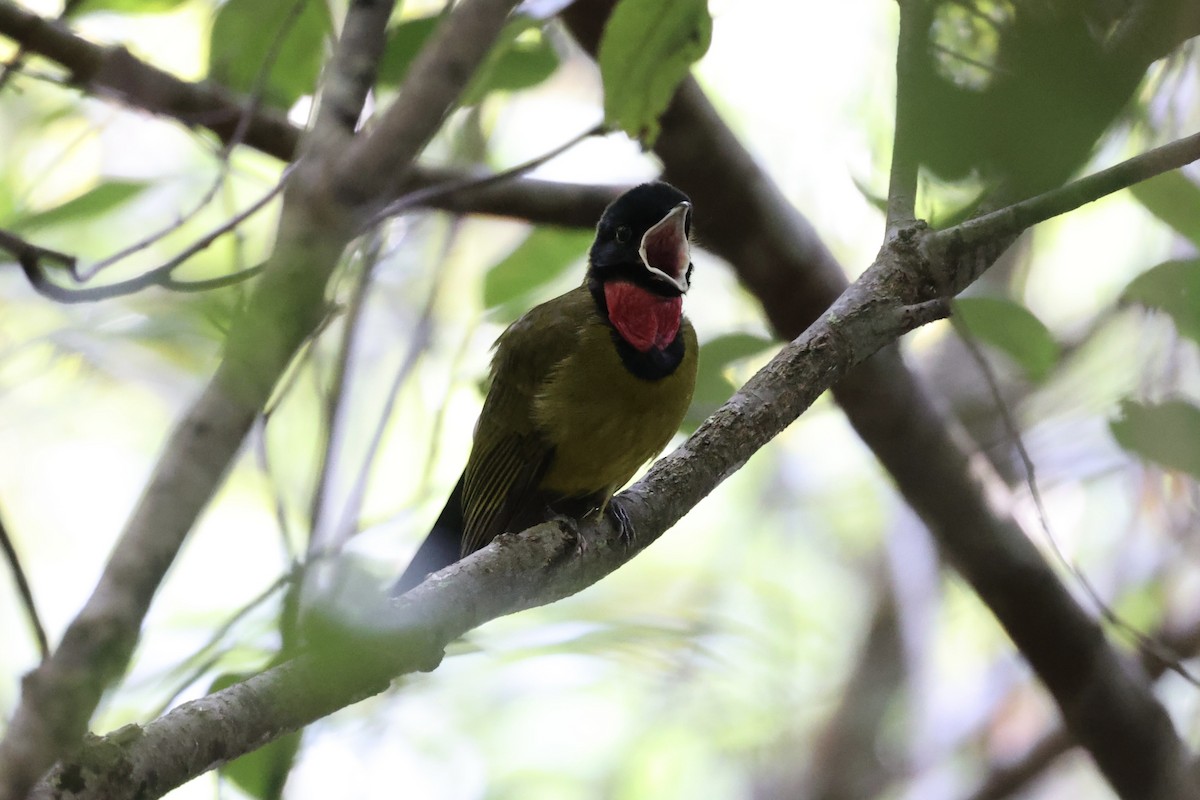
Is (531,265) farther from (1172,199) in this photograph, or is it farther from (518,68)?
(1172,199)

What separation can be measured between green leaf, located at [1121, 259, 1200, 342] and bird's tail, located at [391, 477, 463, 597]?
1498mm

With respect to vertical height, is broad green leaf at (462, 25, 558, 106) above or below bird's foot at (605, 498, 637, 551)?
above

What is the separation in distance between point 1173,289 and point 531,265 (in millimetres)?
1274

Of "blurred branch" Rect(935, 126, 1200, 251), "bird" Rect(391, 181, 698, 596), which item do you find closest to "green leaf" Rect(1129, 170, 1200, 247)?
"blurred branch" Rect(935, 126, 1200, 251)

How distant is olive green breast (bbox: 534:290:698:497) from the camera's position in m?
2.31

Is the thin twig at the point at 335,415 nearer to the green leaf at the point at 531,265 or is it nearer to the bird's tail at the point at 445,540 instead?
the green leaf at the point at 531,265

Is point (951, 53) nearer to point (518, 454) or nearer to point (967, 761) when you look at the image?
point (518, 454)

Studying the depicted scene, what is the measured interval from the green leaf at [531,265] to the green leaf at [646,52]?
586 mm

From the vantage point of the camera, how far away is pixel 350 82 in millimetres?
939

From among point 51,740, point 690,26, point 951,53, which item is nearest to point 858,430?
point 690,26

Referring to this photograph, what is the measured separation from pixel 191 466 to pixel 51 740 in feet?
0.57

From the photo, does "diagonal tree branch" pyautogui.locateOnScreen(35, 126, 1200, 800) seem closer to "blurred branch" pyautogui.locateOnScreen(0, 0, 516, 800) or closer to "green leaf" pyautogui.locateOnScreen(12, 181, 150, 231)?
"blurred branch" pyautogui.locateOnScreen(0, 0, 516, 800)

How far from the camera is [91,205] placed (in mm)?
1863

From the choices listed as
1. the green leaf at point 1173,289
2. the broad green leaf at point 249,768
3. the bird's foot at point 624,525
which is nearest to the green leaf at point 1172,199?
the green leaf at point 1173,289
